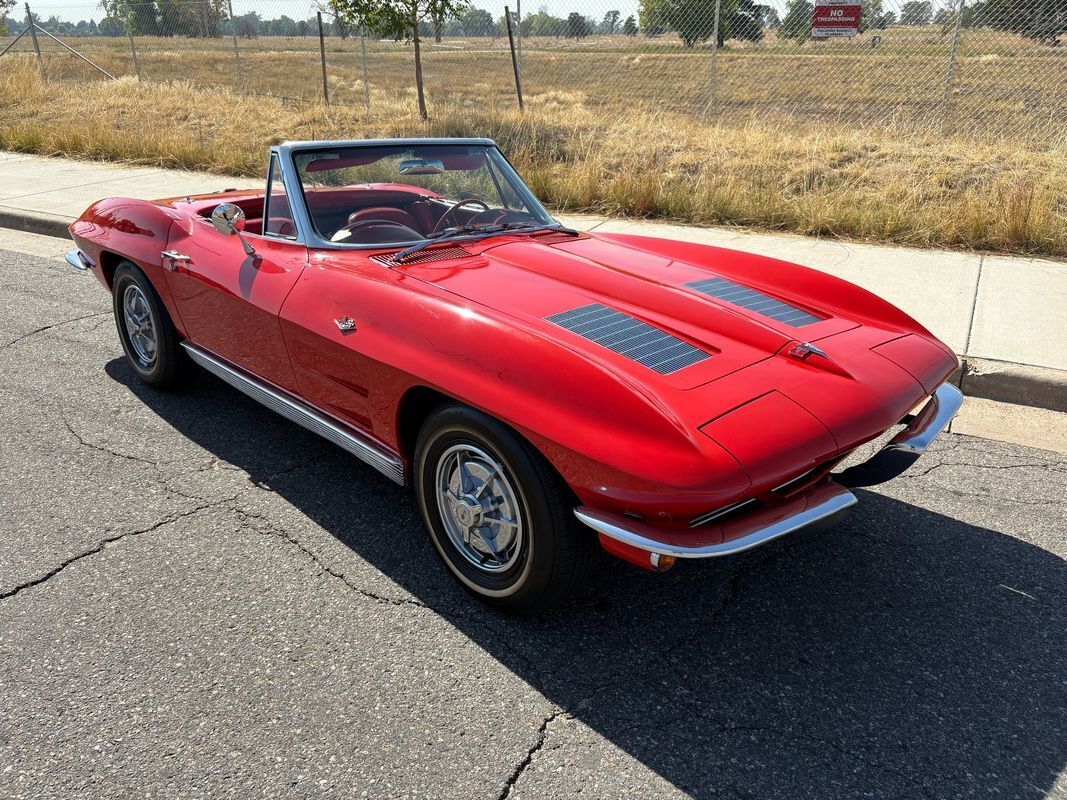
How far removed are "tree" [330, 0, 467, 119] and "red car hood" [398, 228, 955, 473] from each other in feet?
32.9

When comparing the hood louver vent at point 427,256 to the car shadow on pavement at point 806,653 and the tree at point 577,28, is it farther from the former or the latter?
the tree at point 577,28

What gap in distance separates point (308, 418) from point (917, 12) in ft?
39.6

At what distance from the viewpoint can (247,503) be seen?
3.35 meters

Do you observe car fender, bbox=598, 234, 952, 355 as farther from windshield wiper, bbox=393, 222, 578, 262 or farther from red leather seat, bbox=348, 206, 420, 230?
red leather seat, bbox=348, 206, 420, 230

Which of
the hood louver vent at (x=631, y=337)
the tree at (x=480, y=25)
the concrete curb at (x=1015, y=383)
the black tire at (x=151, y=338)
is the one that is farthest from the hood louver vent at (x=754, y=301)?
the tree at (x=480, y=25)

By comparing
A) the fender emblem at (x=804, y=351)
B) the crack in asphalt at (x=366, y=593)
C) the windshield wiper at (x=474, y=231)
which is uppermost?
the windshield wiper at (x=474, y=231)

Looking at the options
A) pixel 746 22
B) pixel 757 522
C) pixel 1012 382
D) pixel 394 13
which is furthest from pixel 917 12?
pixel 757 522

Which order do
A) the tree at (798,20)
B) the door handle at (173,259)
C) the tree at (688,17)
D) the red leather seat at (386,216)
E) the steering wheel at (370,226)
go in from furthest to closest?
the tree at (688,17) < the tree at (798,20) < the door handle at (173,259) < the red leather seat at (386,216) < the steering wheel at (370,226)

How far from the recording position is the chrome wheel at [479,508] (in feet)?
8.22

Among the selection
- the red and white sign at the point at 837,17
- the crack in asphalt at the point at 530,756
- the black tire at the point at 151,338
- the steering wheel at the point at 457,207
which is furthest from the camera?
the red and white sign at the point at 837,17

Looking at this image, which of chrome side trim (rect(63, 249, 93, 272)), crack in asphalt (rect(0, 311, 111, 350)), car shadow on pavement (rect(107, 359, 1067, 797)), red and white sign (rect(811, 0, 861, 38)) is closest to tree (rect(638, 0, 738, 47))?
red and white sign (rect(811, 0, 861, 38))

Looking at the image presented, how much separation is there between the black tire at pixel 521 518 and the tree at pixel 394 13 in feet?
35.7

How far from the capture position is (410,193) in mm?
3729

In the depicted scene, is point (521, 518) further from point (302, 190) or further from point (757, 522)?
point (302, 190)
